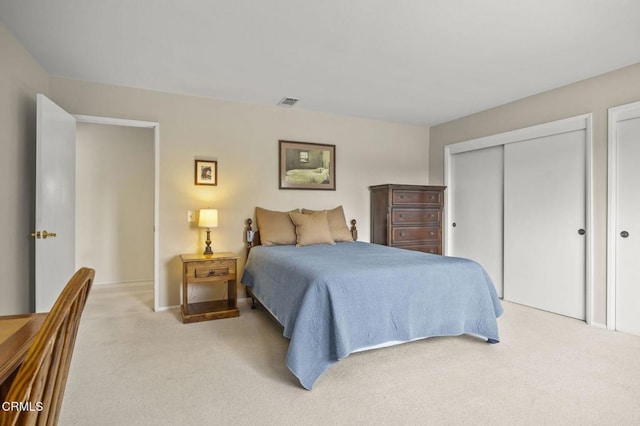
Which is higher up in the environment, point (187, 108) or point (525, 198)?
point (187, 108)

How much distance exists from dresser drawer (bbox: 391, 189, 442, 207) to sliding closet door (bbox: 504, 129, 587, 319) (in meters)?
0.89

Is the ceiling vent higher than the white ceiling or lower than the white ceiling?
higher

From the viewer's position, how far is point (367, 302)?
2.36 metres

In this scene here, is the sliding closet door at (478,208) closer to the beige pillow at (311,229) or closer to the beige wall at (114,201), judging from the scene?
the beige pillow at (311,229)

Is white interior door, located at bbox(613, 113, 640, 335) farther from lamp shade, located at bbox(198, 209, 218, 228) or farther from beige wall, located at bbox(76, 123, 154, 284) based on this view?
beige wall, located at bbox(76, 123, 154, 284)

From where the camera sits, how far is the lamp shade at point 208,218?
368 centimetres

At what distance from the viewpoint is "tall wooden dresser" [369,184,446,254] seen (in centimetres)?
453

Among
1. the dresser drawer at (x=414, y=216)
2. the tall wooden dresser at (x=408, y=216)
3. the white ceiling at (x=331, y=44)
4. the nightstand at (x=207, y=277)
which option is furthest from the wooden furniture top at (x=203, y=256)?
the dresser drawer at (x=414, y=216)

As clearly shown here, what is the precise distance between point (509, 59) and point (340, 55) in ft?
4.74

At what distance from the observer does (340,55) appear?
2.88m

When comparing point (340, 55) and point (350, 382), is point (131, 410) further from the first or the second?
point (340, 55)

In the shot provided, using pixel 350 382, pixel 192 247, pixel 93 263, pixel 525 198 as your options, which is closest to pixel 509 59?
pixel 525 198

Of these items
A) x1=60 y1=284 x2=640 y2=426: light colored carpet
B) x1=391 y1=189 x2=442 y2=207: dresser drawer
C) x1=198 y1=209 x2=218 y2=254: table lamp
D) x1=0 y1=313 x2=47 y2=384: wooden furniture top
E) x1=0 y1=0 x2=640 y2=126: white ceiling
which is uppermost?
x1=0 y1=0 x2=640 y2=126: white ceiling

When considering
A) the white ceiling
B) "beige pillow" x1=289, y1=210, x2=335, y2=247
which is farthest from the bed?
the white ceiling
